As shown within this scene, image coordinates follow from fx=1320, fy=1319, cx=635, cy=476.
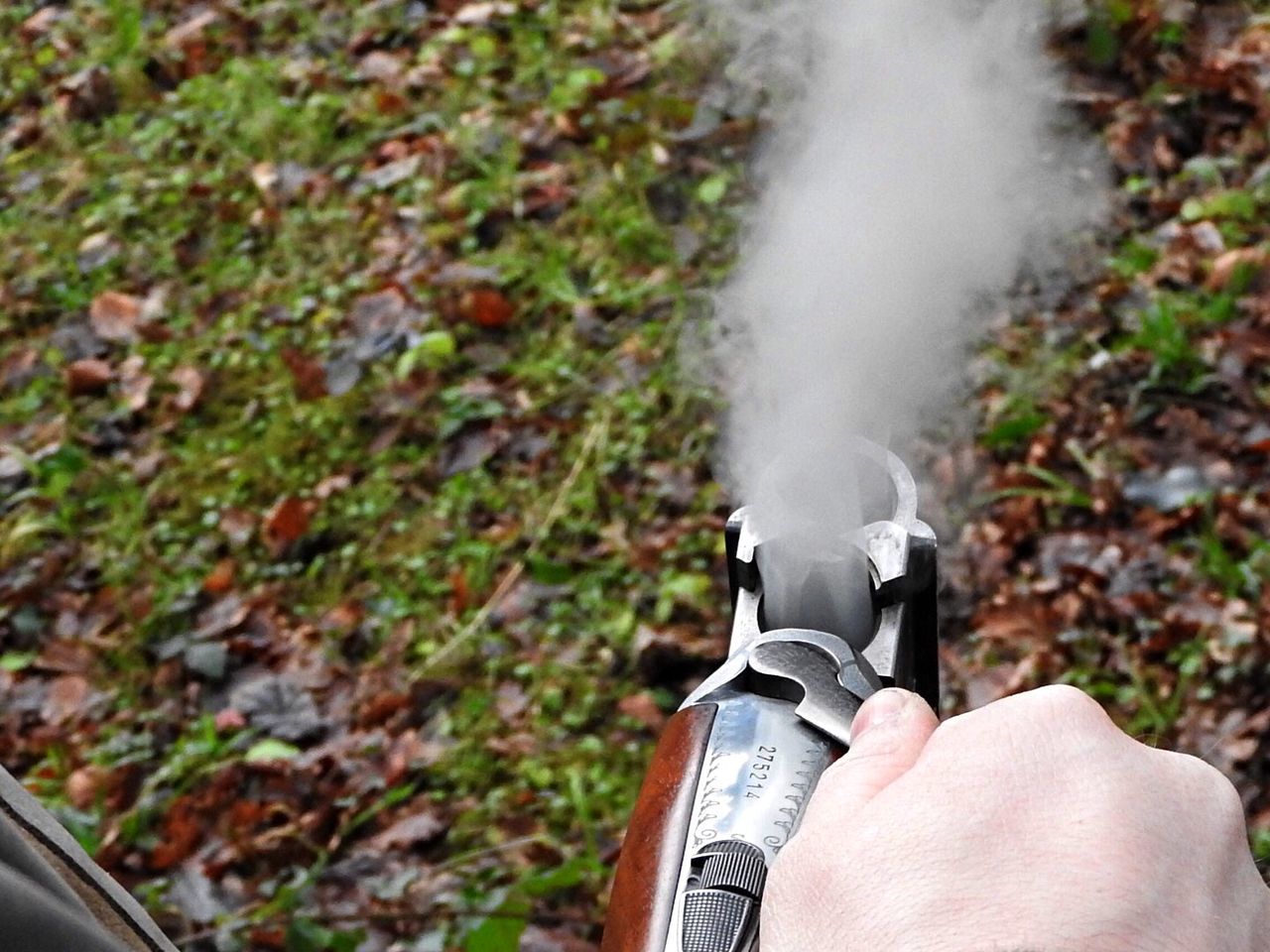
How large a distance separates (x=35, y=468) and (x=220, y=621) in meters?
1.02

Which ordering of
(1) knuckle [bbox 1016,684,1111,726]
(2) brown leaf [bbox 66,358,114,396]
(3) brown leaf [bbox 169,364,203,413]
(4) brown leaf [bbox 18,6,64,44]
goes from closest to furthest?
1. (1) knuckle [bbox 1016,684,1111,726]
2. (3) brown leaf [bbox 169,364,203,413]
3. (2) brown leaf [bbox 66,358,114,396]
4. (4) brown leaf [bbox 18,6,64,44]

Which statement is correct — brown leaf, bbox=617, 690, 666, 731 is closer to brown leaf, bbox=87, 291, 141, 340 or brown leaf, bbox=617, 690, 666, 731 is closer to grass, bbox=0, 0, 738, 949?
grass, bbox=0, 0, 738, 949

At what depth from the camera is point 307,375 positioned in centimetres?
404

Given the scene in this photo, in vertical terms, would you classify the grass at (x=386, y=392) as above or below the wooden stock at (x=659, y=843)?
below

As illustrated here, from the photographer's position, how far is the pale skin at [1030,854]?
923 mm

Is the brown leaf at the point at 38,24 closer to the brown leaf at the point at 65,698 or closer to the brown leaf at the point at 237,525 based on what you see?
the brown leaf at the point at 237,525

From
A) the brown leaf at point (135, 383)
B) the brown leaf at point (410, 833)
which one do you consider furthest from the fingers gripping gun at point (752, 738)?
the brown leaf at point (135, 383)

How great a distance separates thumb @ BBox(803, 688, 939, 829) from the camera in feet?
3.66

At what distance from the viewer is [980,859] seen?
3.20 ft

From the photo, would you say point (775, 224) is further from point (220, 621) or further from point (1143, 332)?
point (220, 621)

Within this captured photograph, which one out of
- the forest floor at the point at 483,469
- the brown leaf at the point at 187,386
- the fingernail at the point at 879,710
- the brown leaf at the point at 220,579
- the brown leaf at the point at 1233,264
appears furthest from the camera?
the brown leaf at the point at 187,386

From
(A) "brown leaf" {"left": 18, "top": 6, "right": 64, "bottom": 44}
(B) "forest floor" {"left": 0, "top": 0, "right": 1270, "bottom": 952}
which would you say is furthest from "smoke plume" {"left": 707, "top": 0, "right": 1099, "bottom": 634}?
(A) "brown leaf" {"left": 18, "top": 6, "right": 64, "bottom": 44}

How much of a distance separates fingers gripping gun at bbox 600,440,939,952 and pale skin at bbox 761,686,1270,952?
0.21 meters

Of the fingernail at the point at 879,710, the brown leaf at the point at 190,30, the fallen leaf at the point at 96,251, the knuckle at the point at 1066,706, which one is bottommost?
the fallen leaf at the point at 96,251
